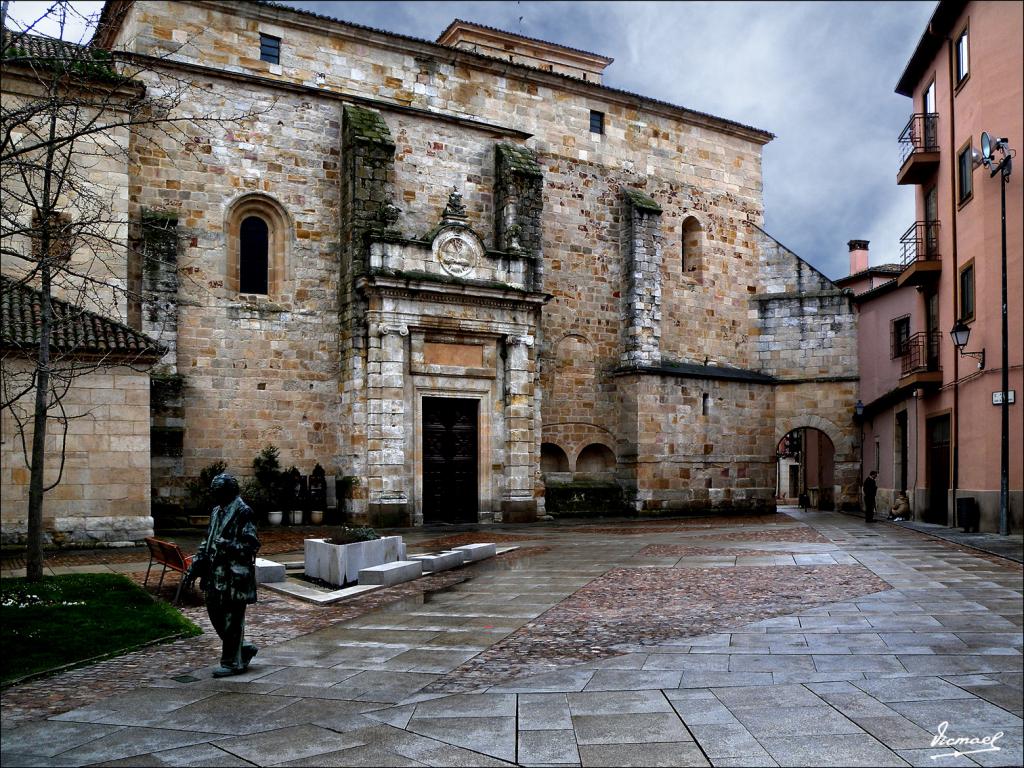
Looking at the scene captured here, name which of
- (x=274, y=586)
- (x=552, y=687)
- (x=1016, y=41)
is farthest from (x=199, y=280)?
(x=1016, y=41)

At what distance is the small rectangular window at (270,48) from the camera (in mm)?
24359

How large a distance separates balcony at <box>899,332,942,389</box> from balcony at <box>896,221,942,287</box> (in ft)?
5.27

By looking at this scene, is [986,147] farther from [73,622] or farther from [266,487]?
[266,487]

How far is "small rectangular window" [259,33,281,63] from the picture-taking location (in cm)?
2436

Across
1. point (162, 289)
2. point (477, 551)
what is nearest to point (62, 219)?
point (162, 289)

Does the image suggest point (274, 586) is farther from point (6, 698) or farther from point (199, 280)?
point (199, 280)

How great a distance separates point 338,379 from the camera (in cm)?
2431

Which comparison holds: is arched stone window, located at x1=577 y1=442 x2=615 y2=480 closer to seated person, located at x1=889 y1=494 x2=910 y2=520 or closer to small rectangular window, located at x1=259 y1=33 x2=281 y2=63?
seated person, located at x1=889 y1=494 x2=910 y2=520

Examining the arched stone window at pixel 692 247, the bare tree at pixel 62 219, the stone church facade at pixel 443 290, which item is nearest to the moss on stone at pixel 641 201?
the stone church facade at pixel 443 290

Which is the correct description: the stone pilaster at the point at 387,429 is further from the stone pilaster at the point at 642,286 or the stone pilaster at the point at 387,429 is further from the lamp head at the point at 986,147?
the lamp head at the point at 986,147

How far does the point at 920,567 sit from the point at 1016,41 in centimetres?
935

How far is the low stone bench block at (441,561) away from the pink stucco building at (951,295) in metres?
7.88

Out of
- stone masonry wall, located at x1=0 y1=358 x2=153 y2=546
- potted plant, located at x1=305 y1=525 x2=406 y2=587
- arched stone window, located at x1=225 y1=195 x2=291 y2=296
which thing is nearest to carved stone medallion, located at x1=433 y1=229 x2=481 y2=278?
arched stone window, located at x1=225 y1=195 x2=291 y2=296

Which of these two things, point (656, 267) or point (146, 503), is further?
point (656, 267)
